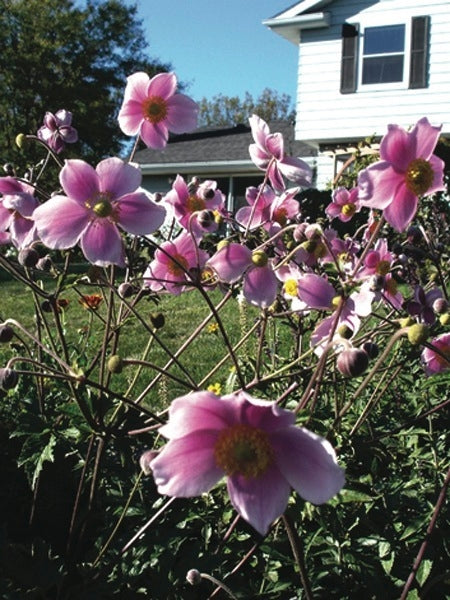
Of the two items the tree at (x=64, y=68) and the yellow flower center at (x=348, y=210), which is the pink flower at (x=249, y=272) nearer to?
the yellow flower center at (x=348, y=210)

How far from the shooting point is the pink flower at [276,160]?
180 centimetres

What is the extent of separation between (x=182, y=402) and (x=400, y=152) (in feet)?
2.50

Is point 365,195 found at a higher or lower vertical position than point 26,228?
higher

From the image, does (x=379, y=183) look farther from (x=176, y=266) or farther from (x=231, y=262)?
(x=176, y=266)

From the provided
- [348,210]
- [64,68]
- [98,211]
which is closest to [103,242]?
[98,211]

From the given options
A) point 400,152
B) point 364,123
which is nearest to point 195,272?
point 400,152

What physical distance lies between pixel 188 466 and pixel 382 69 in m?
14.2

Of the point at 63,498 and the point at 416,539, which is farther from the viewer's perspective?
the point at 63,498

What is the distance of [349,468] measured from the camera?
2092 millimetres

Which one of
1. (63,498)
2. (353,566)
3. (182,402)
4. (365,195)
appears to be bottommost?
(63,498)

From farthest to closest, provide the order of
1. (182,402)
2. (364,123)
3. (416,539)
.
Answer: (364,123) → (416,539) → (182,402)

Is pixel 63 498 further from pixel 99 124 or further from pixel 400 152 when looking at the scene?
pixel 99 124

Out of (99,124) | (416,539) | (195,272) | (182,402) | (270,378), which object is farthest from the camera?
(99,124)

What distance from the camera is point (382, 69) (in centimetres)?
1405
